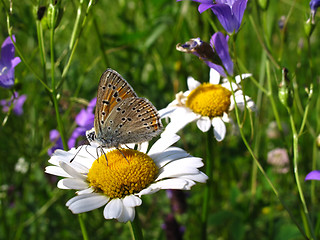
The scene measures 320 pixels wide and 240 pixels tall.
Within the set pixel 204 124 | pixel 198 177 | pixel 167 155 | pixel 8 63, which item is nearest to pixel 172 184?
pixel 198 177

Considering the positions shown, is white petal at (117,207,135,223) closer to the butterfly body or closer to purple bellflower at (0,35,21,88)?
the butterfly body

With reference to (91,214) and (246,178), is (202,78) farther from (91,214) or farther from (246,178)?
(91,214)

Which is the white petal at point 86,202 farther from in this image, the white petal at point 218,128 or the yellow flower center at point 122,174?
the white petal at point 218,128

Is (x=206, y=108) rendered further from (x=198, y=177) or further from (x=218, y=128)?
(x=198, y=177)

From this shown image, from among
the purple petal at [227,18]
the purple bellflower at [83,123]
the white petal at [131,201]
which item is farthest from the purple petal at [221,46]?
the purple bellflower at [83,123]

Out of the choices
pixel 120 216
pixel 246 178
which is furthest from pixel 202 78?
pixel 120 216

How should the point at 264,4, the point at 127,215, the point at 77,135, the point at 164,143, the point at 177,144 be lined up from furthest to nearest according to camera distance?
the point at 177,144 → the point at 77,135 → the point at 264,4 → the point at 164,143 → the point at 127,215

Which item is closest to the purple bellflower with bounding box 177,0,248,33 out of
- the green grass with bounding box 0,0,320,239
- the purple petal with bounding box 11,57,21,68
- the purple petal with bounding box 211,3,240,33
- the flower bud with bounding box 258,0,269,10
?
the purple petal with bounding box 211,3,240,33

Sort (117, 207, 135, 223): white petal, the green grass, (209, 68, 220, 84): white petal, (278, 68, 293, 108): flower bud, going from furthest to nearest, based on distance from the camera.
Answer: the green grass, (209, 68, 220, 84): white petal, (278, 68, 293, 108): flower bud, (117, 207, 135, 223): white petal
